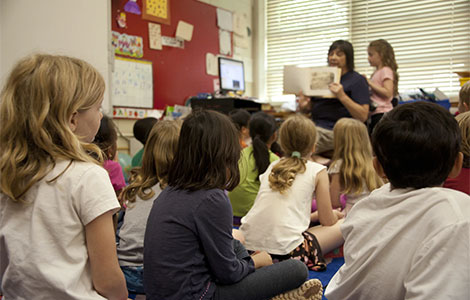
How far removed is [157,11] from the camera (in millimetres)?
4039

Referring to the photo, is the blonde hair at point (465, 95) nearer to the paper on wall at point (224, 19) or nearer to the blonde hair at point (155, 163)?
the blonde hair at point (155, 163)

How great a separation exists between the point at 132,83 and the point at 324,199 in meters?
2.49

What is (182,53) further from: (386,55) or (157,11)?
(386,55)

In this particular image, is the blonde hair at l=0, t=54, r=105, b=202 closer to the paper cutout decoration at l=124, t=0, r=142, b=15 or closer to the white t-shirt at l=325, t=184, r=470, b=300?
the white t-shirt at l=325, t=184, r=470, b=300

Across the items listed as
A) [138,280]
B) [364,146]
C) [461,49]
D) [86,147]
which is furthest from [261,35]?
[86,147]

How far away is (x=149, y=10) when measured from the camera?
3.96 meters

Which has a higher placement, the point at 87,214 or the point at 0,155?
the point at 0,155

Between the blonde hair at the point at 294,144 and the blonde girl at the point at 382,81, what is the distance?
147 centimetres

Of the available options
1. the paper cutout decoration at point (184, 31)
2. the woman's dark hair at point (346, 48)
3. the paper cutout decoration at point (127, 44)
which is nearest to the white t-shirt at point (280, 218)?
the woman's dark hair at point (346, 48)

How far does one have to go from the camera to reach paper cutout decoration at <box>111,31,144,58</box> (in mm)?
3670

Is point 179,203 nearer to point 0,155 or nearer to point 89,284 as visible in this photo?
point 89,284

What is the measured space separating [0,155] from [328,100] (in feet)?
8.75

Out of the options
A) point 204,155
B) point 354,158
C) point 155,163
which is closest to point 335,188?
point 354,158

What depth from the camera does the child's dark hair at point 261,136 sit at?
7.55 feet
